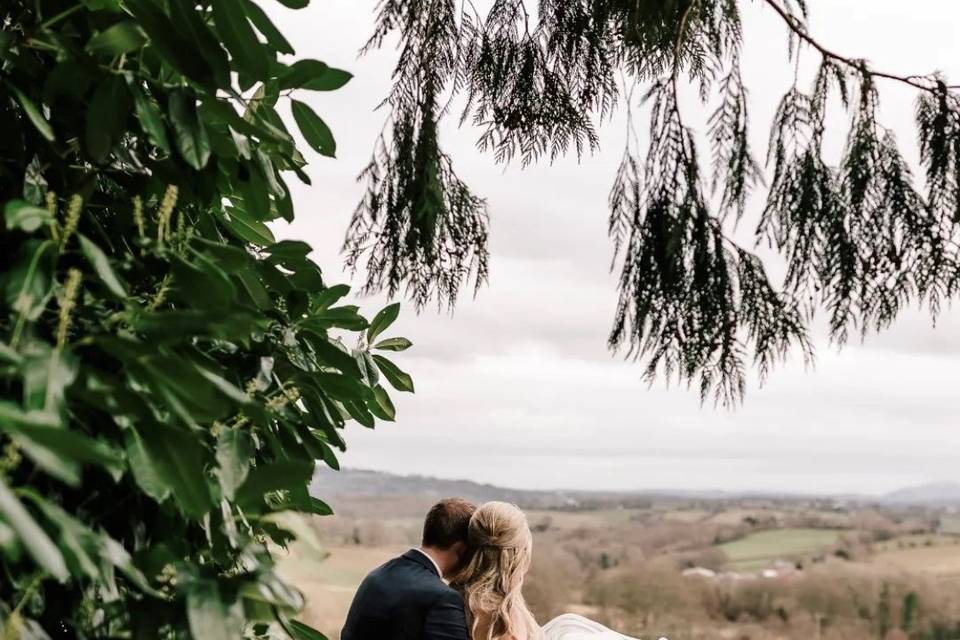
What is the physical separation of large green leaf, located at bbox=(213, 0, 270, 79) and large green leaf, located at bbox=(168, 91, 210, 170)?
53 millimetres

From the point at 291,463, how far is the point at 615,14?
1229 mm

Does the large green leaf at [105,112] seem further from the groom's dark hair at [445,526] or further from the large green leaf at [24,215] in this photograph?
the groom's dark hair at [445,526]

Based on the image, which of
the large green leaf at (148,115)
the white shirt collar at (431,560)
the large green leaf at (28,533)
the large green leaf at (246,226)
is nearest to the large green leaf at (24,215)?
the large green leaf at (148,115)

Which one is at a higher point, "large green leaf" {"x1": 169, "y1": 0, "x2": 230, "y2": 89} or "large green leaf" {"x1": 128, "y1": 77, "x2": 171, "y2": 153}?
"large green leaf" {"x1": 169, "y1": 0, "x2": 230, "y2": 89}

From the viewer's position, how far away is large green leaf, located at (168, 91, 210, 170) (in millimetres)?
805

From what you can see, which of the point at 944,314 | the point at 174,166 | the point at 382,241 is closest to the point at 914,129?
the point at 944,314

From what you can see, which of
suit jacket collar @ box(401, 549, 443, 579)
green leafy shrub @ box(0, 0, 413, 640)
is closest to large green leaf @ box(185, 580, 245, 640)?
green leafy shrub @ box(0, 0, 413, 640)

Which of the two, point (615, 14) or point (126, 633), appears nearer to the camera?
point (126, 633)

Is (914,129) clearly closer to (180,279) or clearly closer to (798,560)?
(180,279)

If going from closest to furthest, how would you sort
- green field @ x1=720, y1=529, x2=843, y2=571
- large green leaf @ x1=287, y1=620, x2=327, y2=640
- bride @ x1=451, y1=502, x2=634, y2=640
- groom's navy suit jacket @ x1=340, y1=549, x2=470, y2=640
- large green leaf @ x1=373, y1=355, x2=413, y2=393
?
large green leaf @ x1=287, y1=620, x2=327, y2=640, large green leaf @ x1=373, y1=355, x2=413, y2=393, groom's navy suit jacket @ x1=340, y1=549, x2=470, y2=640, bride @ x1=451, y1=502, x2=634, y2=640, green field @ x1=720, y1=529, x2=843, y2=571

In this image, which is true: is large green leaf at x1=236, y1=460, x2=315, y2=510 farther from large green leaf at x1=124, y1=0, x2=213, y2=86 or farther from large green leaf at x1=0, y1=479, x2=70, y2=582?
large green leaf at x1=124, y1=0, x2=213, y2=86

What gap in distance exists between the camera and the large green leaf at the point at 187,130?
0.80 meters

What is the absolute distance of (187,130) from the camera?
81 cm

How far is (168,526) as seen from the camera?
33.0 inches
